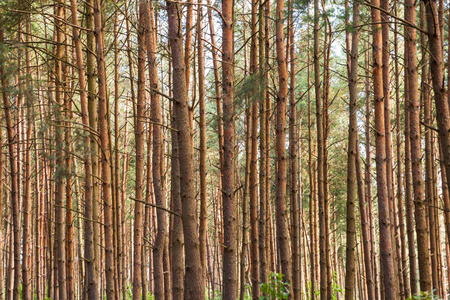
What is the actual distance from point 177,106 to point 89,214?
3600mm

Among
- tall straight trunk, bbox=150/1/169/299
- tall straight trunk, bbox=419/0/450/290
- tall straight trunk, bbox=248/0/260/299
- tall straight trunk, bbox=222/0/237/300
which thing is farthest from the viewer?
tall straight trunk, bbox=248/0/260/299

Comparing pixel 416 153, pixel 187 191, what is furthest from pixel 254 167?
pixel 187 191

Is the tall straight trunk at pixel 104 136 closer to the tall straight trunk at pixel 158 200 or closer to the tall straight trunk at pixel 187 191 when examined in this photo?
the tall straight trunk at pixel 158 200

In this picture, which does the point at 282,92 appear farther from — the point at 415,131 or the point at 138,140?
the point at 138,140

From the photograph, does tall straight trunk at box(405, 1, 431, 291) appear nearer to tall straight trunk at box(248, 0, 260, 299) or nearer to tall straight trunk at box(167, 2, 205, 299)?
tall straight trunk at box(248, 0, 260, 299)

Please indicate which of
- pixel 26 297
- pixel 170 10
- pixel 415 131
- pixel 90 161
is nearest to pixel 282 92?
pixel 415 131

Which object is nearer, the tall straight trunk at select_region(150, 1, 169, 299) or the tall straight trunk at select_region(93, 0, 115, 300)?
the tall straight trunk at select_region(93, 0, 115, 300)

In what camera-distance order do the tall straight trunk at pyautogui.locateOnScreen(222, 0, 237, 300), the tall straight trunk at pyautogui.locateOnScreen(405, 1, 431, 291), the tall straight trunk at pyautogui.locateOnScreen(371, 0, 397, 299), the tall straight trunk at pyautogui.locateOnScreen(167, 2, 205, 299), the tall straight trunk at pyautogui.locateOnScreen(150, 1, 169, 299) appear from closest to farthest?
1. the tall straight trunk at pyautogui.locateOnScreen(167, 2, 205, 299)
2. the tall straight trunk at pyautogui.locateOnScreen(405, 1, 431, 291)
3. the tall straight trunk at pyautogui.locateOnScreen(222, 0, 237, 300)
4. the tall straight trunk at pyautogui.locateOnScreen(371, 0, 397, 299)
5. the tall straight trunk at pyautogui.locateOnScreen(150, 1, 169, 299)

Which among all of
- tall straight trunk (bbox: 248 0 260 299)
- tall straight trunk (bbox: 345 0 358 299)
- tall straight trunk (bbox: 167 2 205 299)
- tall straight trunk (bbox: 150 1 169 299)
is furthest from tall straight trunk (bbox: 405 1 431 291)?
tall straight trunk (bbox: 150 1 169 299)

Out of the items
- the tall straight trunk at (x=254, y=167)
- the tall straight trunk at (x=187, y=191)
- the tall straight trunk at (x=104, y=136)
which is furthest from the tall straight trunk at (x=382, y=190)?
the tall straight trunk at (x=104, y=136)

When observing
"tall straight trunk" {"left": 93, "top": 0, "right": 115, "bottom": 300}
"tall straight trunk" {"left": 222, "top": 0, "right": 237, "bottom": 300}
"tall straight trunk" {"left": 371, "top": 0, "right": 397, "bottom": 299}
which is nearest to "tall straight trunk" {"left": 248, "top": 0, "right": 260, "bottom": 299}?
"tall straight trunk" {"left": 222, "top": 0, "right": 237, "bottom": 300}

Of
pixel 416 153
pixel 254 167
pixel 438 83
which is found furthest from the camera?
pixel 254 167

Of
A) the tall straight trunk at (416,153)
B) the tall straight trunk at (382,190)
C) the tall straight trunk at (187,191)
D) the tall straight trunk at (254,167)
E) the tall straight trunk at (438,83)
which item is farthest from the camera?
the tall straight trunk at (254,167)

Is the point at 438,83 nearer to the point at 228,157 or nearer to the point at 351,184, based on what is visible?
the point at 228,157
